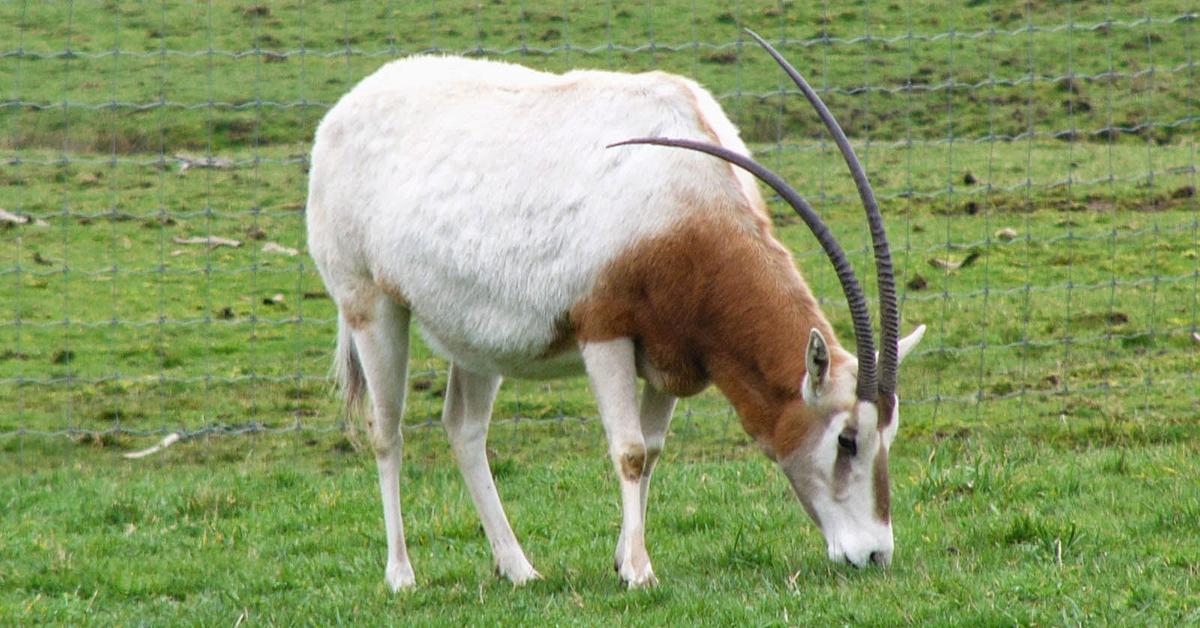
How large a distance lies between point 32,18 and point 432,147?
60.9ft

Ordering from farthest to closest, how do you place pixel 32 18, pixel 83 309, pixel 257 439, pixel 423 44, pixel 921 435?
pixel 32 18, pixel 423 44, pixel 83 309, pixel 257 439, pixel 921 435

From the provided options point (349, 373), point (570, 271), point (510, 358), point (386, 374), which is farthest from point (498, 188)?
point (349, 373)

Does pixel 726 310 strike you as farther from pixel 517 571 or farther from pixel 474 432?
pixel 474 432

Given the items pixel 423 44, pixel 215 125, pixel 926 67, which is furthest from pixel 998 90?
pixel 215 125

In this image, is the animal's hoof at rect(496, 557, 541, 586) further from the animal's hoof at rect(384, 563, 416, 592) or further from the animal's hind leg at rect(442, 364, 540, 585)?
the animal's hoof at rect(384, 563, 416, 592)

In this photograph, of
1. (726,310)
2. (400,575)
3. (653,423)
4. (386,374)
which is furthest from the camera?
(386,374)

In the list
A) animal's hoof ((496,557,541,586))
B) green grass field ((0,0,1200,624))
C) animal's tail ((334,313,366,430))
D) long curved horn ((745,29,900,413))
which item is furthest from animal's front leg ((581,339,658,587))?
animal's tail ((334,313,366,430))

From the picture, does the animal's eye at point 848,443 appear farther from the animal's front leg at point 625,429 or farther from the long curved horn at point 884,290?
the animal's front leg at point 625,429

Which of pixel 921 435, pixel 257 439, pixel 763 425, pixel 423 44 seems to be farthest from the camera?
pixel 423 44

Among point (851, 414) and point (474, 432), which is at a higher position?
point (851, 414)

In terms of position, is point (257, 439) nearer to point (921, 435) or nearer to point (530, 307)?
point (921, 435)

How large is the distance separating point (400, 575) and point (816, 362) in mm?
2026

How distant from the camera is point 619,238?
19.7 ft

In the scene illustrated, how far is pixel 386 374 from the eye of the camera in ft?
22.9
